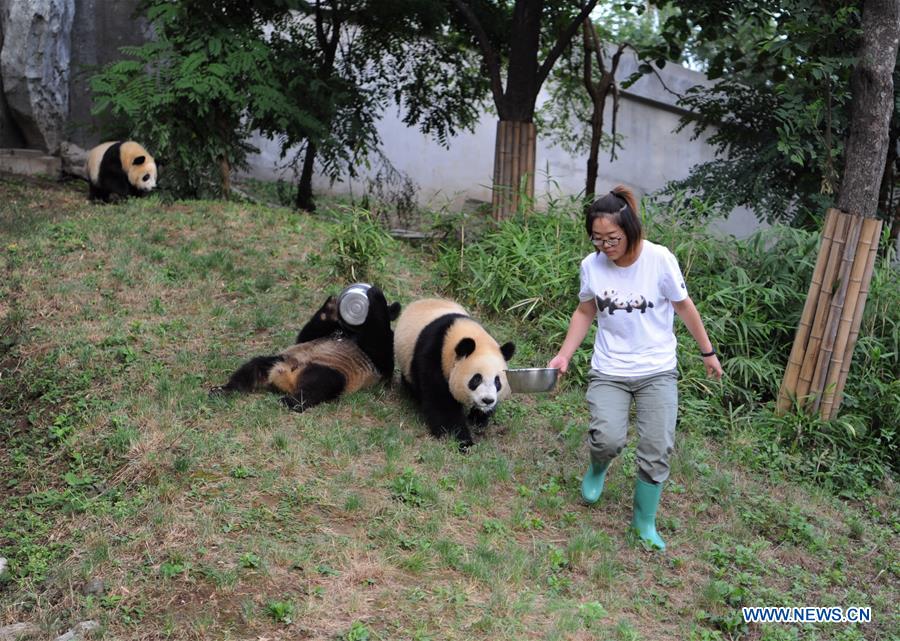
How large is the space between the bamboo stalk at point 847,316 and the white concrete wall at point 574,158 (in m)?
7.26

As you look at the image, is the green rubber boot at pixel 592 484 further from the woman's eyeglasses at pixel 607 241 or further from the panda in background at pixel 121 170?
the panda in background at pixel 121 170

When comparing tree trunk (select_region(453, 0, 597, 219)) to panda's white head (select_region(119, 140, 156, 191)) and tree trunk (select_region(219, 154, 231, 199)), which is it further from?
panda's white head (select_region(119, 140, 156, 191))

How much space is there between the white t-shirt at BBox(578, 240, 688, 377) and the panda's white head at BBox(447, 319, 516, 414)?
0.86 metres

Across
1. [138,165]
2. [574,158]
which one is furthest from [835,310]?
[574,158]

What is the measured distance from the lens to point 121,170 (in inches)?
382

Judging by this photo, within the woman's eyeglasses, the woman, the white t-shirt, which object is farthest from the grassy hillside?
the woman's eyeglasses

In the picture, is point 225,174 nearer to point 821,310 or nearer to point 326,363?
point 326,363

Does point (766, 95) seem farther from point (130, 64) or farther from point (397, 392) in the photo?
point (130, 64)

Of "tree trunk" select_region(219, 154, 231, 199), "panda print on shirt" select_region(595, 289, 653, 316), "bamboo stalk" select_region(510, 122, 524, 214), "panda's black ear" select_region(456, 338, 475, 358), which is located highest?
"bamboo stalk" select_region(510, 122, 524, 214)

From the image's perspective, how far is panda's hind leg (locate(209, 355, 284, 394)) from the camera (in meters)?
5.53

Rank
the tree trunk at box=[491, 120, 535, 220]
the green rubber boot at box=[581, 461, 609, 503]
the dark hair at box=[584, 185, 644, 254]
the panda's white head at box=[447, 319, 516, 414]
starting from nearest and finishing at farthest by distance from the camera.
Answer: the dark hair at box=[584, 185, 644, 254] → the green rubber boot at box=[581, 461, 609, 503] → the panda's white head at box=[447, 319, 516, 414] → the tree trunk at box=[491, 120, 535, 220]

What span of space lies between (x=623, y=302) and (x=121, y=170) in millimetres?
7051

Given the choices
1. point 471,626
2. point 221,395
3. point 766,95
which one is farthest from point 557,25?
point 471,626

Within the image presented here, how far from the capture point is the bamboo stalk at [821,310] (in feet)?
20.8
